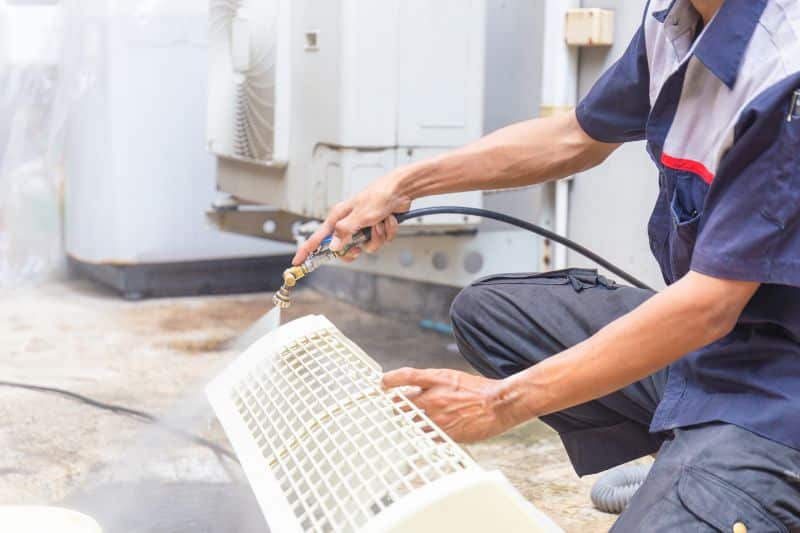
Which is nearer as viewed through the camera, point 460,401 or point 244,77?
point 460,401

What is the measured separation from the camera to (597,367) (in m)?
1.28

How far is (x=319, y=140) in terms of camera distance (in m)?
2.87

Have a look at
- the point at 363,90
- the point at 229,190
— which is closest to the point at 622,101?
the point at 363,90

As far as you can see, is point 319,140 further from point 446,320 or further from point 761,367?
point 761,367

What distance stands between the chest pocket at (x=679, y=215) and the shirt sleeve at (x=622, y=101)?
21cm

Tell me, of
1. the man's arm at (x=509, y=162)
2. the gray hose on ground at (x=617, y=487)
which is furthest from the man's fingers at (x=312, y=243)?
the gray hose on ground at (x=617, y=487)

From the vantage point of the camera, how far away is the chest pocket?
4.52 feet

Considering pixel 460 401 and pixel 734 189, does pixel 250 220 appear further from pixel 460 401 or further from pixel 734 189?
pixel 734 189

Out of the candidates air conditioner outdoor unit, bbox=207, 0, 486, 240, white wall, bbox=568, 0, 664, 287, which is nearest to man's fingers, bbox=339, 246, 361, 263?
air conditioner outdoor unit, bbox=207, 0, 486, 240

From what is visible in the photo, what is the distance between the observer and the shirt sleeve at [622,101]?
164cm

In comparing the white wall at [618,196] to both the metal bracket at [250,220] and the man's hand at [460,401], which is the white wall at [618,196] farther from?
the man's hand at [460,401]

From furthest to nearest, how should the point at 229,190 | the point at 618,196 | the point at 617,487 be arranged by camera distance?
the point at 229,190
the point at 618,196
the point at 617,487

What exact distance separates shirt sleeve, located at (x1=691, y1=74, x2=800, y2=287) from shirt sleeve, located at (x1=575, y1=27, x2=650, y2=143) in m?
0.43

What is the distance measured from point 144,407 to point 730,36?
1.93 meters
